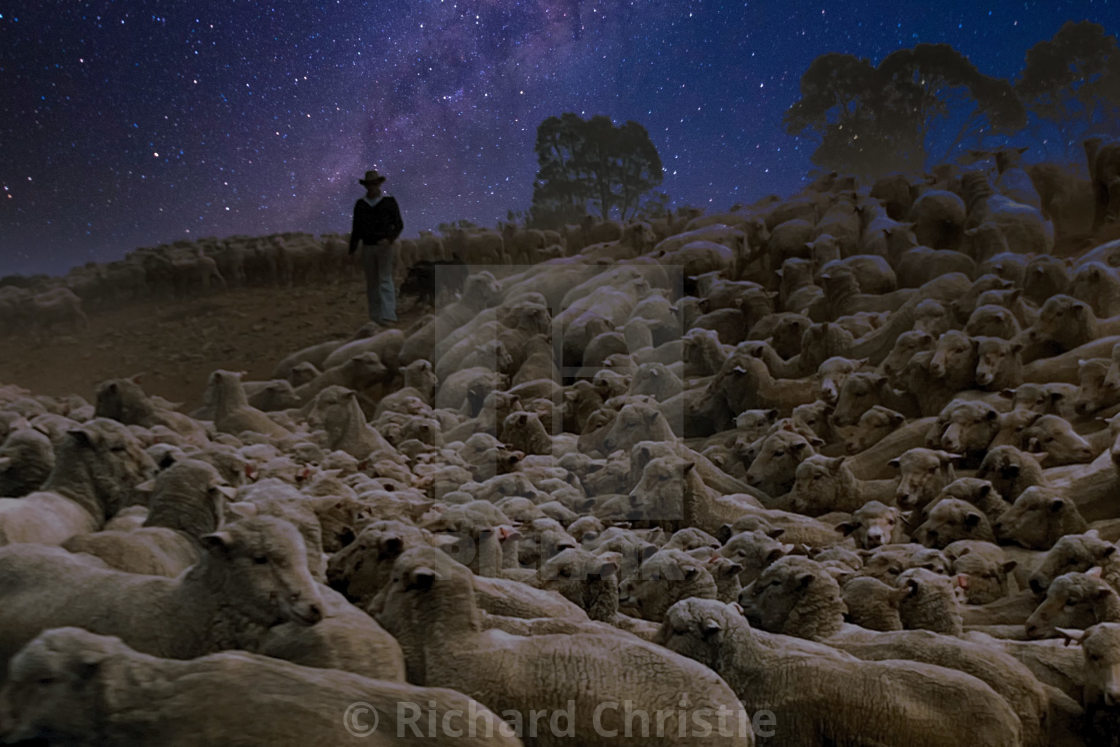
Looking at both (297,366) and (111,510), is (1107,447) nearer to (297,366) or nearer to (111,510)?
(111,510)

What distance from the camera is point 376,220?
13484 mm

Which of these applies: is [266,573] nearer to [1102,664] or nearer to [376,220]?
[1102,664]

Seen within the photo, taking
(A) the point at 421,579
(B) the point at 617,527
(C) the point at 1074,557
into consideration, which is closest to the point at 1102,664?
(C) the point at 1074,557

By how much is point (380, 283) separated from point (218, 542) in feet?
38.7

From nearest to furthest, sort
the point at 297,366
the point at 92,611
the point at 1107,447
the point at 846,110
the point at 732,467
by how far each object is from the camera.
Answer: the point at 92,611 → the point at 1107,447 → the point at 732,467 → the point at 297,366 → the point at 846,110

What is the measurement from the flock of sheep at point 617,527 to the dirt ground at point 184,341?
5.77 ft

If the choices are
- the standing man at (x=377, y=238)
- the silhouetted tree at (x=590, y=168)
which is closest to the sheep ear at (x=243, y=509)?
the standing man at (x=377, y=238)

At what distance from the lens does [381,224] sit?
44.4ft

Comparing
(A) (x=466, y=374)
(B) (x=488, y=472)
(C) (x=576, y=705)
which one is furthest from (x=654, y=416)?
(C) (x=576, y=705)

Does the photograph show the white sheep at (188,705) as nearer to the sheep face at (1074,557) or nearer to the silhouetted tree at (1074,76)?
the sheep face at (1074,557)

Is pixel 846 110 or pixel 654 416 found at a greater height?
pixel 846 110

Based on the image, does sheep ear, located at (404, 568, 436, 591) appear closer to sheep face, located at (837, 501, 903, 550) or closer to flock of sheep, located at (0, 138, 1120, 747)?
flock of sheep, located at (0, 138, 1120, 747)

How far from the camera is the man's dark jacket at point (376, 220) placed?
44.0ft

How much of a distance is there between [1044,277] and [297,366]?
8857mm
